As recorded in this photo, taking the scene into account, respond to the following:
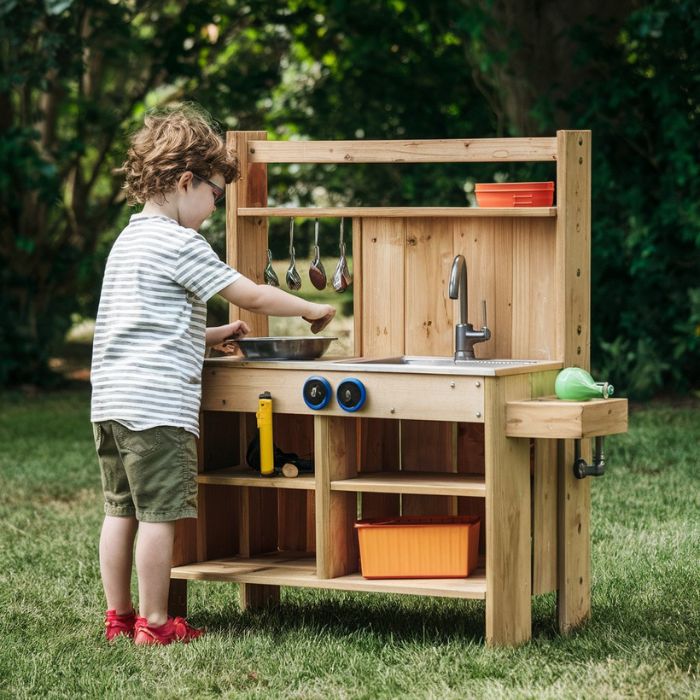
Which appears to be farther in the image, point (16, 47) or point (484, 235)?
point (16, 47)

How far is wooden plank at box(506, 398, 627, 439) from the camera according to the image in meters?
4.08

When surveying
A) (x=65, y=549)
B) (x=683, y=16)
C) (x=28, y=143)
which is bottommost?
(x=65, y=549)

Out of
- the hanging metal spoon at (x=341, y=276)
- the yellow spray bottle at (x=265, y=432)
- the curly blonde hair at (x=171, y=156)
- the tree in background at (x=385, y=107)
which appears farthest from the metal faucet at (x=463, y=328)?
the tree in background at (x=385, y=107)

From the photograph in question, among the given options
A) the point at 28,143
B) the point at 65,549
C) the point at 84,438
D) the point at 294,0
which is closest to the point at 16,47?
the point at 28,143

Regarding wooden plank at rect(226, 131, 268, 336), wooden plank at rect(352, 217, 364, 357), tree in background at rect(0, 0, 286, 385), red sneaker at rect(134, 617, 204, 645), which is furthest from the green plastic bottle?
tree in background at rect(0, 0, 286, 385)

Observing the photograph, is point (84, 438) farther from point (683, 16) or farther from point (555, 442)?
point (555, 442)

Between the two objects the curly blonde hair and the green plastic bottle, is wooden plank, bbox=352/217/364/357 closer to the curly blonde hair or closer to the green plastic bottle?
the curly blonde hair

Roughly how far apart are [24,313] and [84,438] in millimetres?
3386

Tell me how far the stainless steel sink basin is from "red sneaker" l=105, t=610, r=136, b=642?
1135 millimetres

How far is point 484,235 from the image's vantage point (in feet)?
15.2

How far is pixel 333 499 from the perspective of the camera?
4.44 m

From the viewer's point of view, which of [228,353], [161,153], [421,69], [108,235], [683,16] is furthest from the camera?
[108,235]

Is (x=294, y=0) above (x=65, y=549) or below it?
above

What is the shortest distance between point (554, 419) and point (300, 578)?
3.31 ft
